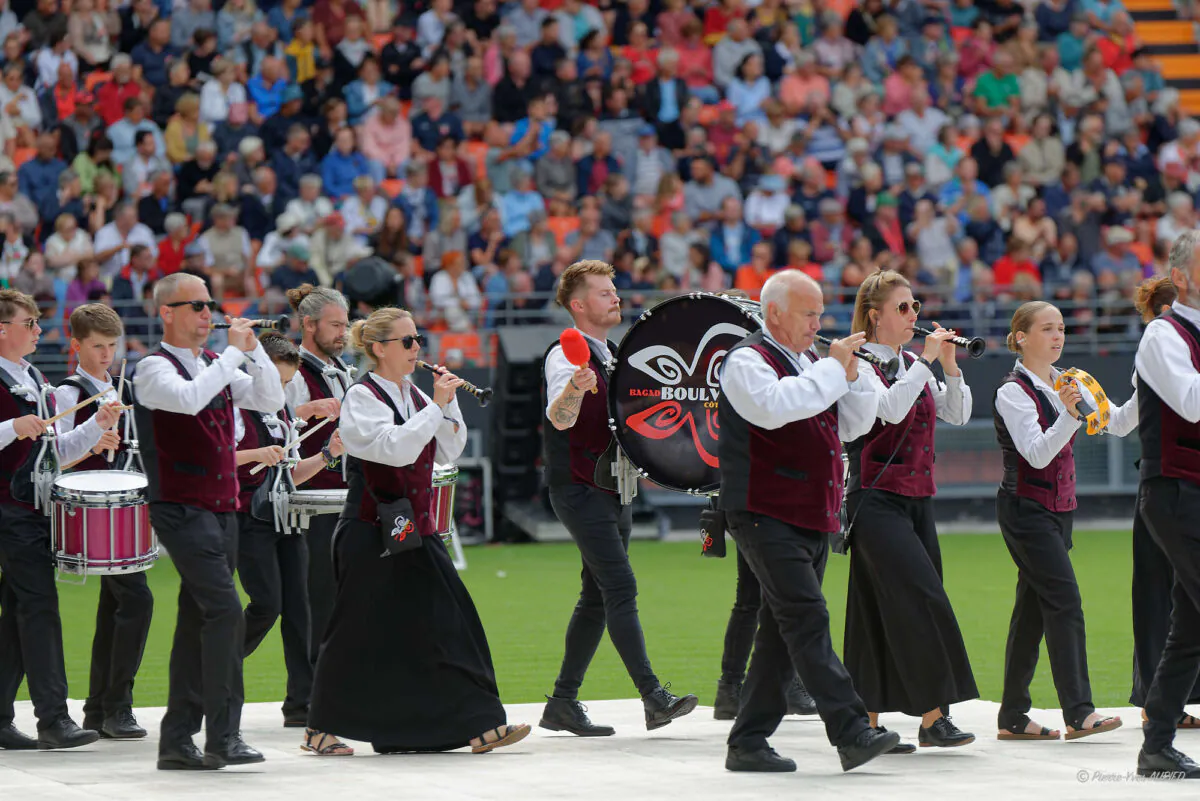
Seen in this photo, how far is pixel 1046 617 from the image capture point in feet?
25.5

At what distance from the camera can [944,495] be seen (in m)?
18.4

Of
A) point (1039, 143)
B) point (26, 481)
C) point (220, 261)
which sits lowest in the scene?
point (26, 481)

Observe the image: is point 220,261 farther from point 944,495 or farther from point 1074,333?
point 1074,333

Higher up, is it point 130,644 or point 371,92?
point 371,92

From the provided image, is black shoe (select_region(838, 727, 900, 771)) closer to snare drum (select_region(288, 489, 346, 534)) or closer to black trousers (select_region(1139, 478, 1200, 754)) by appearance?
black trousers (select_region(1139, 478, 1200, 754))

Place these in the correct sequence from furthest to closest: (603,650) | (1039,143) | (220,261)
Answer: (1039,143) < (220,261) < (603,650)

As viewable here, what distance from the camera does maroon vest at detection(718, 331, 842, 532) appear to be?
6.80m

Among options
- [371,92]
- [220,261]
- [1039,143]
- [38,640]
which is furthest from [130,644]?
[1039,143]

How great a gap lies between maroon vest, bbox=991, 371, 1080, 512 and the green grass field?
1.56 metres

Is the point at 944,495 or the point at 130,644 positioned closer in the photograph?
the point at 130,644

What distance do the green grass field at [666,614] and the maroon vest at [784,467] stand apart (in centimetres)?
263

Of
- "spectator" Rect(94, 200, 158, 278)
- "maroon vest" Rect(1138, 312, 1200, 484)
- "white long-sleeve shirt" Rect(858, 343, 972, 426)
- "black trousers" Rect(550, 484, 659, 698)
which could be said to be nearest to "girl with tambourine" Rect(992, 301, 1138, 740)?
"white long-sleeve shirt" Rect(858, 343, 972, 426)

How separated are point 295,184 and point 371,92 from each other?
1.81 m

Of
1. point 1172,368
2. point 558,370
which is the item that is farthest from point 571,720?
point 1172,368
